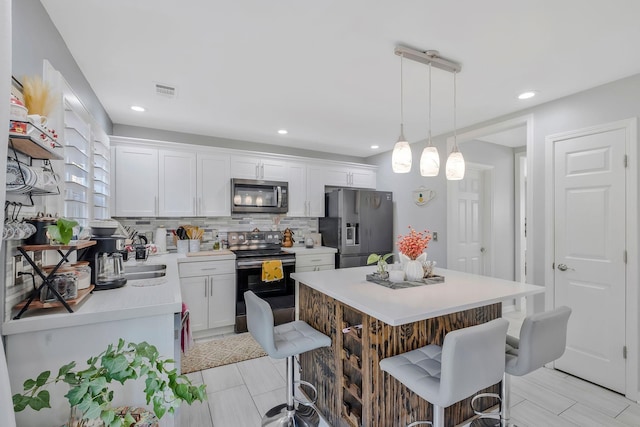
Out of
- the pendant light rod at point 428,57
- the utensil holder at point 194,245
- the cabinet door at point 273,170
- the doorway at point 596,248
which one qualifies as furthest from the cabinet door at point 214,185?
the doorway at point 596,248

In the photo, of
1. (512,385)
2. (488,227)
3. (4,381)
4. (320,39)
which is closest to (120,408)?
(4,381)

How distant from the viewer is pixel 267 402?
7.41 feet

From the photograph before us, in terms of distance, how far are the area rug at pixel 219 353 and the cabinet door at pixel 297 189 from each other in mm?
1820

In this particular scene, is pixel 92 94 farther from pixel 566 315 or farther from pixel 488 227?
pixel 488 227

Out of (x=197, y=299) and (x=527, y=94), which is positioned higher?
(x=527, y=94)

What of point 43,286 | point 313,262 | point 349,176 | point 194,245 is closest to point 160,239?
point 194,245

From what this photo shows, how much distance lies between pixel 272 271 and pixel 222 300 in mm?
658

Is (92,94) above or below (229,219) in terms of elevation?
above

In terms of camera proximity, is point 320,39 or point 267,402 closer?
point 320,39

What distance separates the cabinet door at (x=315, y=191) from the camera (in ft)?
14.8

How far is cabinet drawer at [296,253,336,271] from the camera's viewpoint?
4.04m

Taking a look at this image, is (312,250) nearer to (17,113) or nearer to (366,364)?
(366,364)

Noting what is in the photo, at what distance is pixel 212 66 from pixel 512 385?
347 cm

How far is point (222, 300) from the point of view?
353 cm
